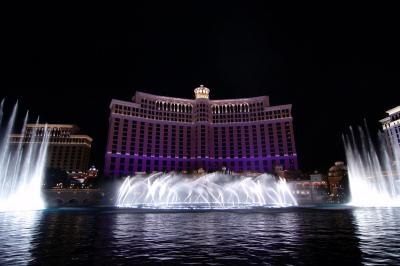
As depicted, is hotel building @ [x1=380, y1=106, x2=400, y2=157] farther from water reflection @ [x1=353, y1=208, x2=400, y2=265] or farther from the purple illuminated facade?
water reflection @ [x1=353, y1=208, x2=400, y2=265]

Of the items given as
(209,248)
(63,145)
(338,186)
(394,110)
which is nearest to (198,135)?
(338,186)

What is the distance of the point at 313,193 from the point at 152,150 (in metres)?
82.2

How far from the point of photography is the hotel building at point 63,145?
144 m

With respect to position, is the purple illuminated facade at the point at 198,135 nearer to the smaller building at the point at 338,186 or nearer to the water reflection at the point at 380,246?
the smaller building at the point at 338,186

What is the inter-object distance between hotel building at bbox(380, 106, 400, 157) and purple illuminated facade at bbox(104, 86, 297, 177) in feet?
152

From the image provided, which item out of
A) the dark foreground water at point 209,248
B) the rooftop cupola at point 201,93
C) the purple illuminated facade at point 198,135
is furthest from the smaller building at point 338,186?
the rooftop cupola at point 201,93

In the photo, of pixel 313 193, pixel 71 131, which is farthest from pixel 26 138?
pixel 313 193

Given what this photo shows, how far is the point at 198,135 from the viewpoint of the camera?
13300 centimetres

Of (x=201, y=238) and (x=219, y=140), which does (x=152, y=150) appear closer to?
(x=219, y=140)

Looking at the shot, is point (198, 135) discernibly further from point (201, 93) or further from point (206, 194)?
point (206, 194)

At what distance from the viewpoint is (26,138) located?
151125mm

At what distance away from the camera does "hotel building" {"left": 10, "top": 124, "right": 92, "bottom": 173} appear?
143625 mm

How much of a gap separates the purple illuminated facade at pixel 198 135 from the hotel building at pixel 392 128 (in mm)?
46448

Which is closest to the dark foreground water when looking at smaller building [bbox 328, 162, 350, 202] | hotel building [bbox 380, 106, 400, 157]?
smaller building [bbox 328, 162, 350, 202]
